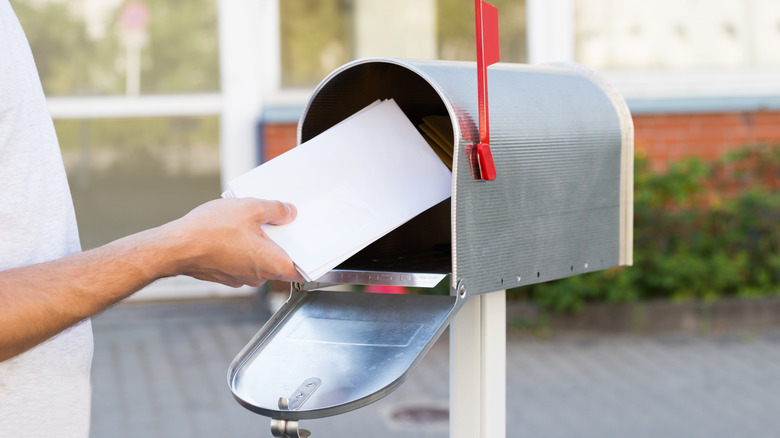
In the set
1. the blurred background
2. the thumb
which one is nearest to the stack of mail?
the thumb

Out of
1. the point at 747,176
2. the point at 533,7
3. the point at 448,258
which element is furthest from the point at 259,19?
the point at 448,258

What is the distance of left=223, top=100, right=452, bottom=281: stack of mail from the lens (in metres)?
1.49

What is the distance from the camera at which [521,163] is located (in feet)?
5.56

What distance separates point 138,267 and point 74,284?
0.09 meters

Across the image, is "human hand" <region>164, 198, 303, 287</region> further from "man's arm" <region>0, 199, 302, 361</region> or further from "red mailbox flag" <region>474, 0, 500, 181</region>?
"red mailbox flag" <region>474, 0, 500, 181</region>

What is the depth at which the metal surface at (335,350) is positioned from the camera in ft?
4.58

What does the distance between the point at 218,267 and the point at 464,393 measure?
64cm

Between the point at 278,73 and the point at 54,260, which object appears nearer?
the point at 54,260

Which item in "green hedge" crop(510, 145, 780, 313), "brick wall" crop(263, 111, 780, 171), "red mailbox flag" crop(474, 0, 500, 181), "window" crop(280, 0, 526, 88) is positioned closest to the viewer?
"red mailbox flag" crop(474, 0, 500, 181)

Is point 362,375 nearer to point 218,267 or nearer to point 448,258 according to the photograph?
point 218,267

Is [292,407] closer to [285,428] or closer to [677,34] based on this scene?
[285,428]

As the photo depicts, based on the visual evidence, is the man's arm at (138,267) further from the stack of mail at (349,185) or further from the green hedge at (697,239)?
the green hedge at (697,239)

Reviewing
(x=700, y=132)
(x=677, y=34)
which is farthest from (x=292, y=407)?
(x=677, y=34)

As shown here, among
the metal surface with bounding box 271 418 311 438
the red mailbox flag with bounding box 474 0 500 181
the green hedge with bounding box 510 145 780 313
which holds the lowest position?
the green hedge with bounding box 510 145 780 313
